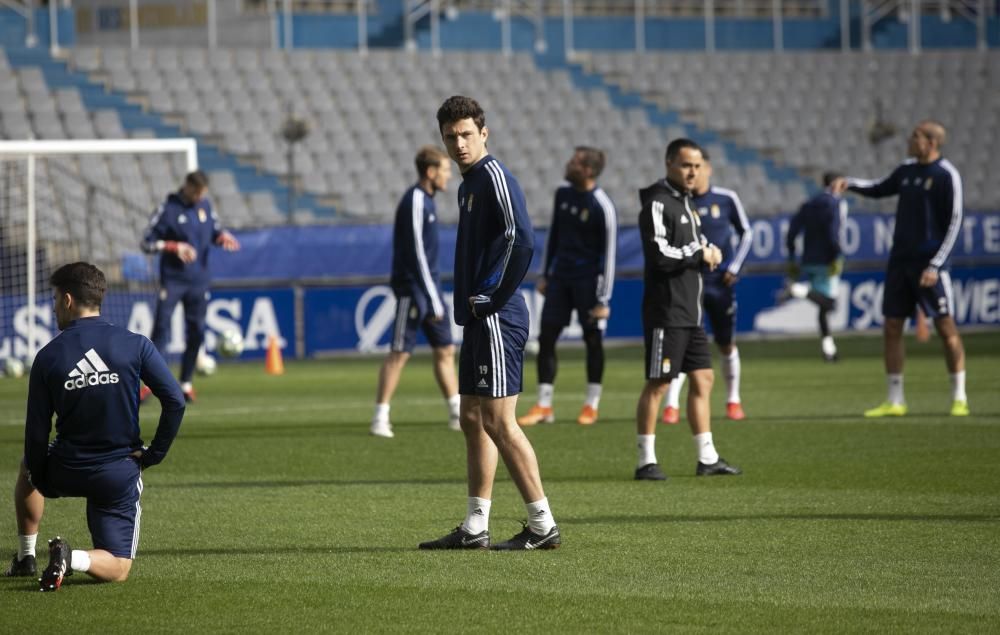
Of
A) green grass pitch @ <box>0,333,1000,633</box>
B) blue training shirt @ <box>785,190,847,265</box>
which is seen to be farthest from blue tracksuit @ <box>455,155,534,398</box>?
blue training shirt @ <box>785,190,847,265</box>

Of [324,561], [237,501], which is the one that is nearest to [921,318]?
[237,501]

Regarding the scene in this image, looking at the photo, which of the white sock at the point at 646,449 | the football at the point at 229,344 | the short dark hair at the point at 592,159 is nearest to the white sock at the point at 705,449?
the white sock at the point at 646,449

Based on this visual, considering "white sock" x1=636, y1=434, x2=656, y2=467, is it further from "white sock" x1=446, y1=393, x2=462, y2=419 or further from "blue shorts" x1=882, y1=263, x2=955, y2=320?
"blue shorts" x1=882, y1=263, x2=955, y2=320

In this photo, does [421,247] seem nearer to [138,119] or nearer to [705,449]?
[705,449]

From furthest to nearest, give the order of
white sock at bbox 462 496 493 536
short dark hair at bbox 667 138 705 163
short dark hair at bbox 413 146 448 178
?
short dark hair at bbox 413 146 448 178, short dark hair at bbox 667 138 705 163, white sock at bbox 462 496 493 536

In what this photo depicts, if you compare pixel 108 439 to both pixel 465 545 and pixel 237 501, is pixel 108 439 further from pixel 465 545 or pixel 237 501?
pixel 237 501

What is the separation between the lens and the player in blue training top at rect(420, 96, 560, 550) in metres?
7.44

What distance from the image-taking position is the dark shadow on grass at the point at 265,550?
7.65 metres

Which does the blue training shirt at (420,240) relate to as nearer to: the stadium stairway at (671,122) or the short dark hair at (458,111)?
the short dark hair at (458,111)

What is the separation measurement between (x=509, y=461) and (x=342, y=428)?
629cm

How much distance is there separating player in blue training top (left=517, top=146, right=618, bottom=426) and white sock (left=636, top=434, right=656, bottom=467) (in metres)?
3.19

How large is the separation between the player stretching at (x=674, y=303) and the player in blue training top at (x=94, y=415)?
3823mm

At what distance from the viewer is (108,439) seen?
686 cm

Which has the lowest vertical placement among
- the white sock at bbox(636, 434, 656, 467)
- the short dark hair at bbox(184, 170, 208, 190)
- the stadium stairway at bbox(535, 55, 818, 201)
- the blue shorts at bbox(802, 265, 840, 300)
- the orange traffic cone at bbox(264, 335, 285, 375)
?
the orange traffic cone at bbox(264, 335, 285, 375)
